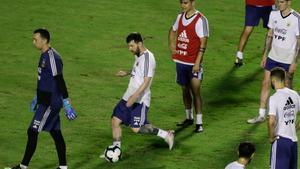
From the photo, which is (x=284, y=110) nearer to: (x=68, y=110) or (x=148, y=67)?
(x=148, y=67)

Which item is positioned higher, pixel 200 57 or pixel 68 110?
pixel 200 57

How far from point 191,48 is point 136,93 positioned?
1961 mm

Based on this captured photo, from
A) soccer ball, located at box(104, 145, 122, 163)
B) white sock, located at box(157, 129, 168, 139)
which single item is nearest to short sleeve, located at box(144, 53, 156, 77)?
white sock, located at box(157, 129, 168, 139)

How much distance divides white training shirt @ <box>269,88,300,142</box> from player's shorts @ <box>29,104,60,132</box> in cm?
349

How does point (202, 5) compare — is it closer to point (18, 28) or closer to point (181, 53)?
point (18, 28)

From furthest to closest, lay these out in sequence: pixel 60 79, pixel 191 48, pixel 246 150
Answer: pixel 191 48, pixel 60 79, pixel 246 150

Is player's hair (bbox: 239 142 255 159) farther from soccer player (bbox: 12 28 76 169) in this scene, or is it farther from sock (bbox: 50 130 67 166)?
sock (bbox: 50 130 67 166)

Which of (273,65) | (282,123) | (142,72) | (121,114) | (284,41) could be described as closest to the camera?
(282,123)

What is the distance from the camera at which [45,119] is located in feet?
43.1

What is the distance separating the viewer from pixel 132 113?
14102mm

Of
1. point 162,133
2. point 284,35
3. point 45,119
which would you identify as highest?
point 284,35

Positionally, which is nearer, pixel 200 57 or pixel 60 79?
pixel 60 79

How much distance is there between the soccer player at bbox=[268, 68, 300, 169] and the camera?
11.6 m

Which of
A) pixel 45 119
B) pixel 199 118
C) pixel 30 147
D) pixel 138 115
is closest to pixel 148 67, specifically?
pixel 138 115
